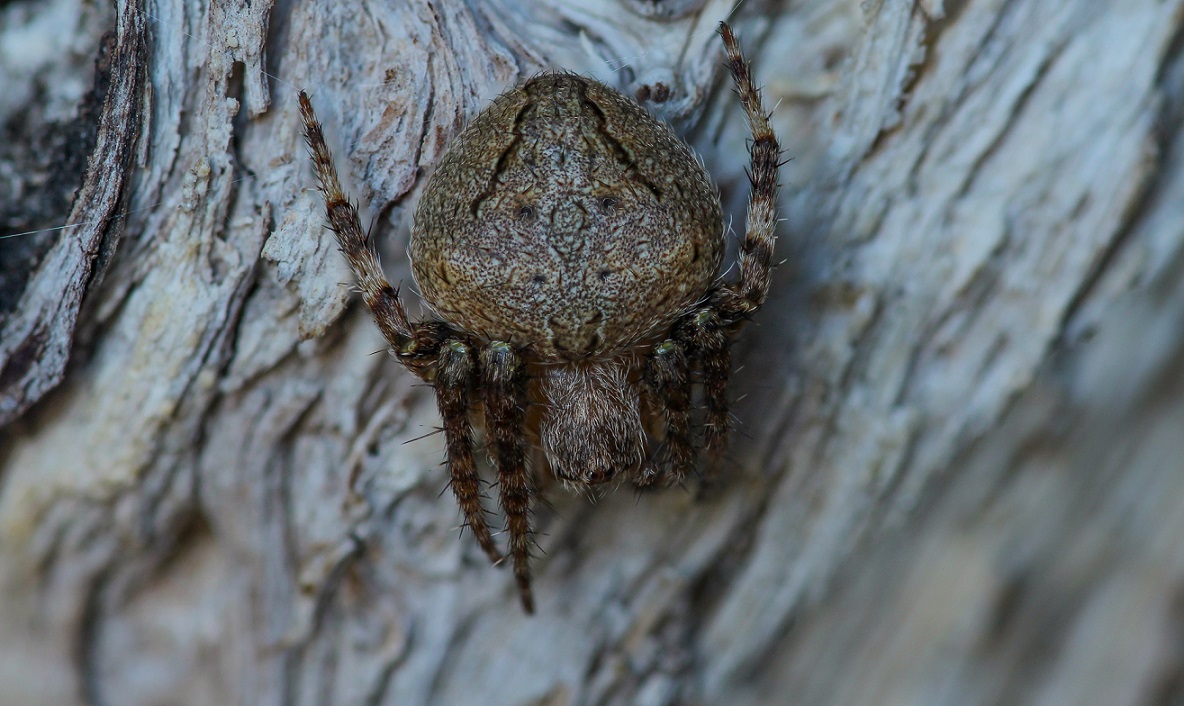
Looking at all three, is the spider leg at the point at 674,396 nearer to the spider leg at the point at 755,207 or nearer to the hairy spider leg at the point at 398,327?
the spider leg at the point at 755,207

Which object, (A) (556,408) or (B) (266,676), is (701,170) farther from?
(B) (266,676)

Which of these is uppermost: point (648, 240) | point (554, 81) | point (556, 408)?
point (554, 81)

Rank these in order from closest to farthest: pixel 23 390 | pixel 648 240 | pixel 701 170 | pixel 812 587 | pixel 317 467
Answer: pixel 648 240, pixel 701 170, pixel 23 390, pixel 317 467, pixel 812 587

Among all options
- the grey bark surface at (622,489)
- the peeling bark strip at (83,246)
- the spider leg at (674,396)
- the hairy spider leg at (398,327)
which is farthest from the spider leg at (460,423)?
the peeling bark strip at (83,246)

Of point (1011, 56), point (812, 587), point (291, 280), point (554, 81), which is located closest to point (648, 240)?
point (554, 81)

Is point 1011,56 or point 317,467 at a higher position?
point 1011,56

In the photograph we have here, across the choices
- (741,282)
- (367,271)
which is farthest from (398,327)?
(741,282)

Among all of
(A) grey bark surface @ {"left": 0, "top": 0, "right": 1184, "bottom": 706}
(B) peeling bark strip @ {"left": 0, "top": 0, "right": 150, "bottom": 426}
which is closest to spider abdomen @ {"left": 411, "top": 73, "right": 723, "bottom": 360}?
(A) grey bark surface @ {"left": 0, "top": 0, "right": 1184, "bottom": 706}
